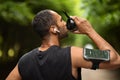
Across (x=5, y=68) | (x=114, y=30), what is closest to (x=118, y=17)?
(x=114, y=30)

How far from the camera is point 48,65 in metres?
4.38

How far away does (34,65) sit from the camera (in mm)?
4453

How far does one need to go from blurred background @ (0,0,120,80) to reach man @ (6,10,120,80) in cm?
237

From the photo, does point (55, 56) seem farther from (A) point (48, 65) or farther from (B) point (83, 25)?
(B) point (83, 25)

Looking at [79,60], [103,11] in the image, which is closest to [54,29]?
[79,60]

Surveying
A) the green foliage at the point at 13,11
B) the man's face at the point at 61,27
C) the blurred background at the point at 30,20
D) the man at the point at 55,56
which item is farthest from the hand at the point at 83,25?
the green foliage at the point at 13,11

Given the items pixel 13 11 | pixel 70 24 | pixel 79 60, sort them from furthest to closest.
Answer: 1. pixel 13 11
2. pixel 70 24
3. pixel 79 60

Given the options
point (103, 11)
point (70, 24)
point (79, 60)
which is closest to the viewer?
point (79, 60)

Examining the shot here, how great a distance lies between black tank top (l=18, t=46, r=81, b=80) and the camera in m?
4.33

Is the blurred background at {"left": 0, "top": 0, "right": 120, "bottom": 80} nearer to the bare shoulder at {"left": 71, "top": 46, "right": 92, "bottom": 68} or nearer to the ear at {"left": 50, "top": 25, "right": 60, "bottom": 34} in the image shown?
the ear at {"left": 50, "top": 25, "right": 60, "bottom": 34}

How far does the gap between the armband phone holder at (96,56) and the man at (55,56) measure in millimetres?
25

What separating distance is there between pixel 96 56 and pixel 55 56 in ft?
1.13

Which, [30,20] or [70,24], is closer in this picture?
[70,24]

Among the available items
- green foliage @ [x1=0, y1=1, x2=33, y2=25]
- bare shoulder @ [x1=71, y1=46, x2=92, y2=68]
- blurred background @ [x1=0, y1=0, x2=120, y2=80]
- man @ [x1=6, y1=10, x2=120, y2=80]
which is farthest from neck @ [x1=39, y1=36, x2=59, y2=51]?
green foliage @ [x1=0, y1=1, x2=33, y2=25]
